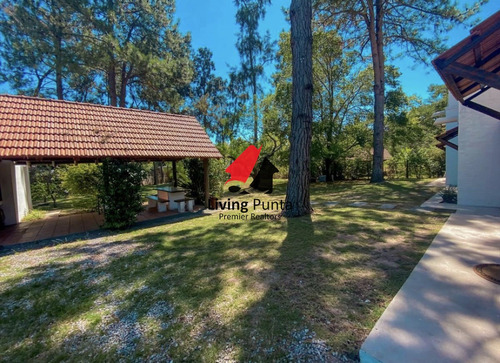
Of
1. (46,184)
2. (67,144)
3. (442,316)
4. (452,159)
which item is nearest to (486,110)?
(442,316)

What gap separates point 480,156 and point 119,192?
37.6ft

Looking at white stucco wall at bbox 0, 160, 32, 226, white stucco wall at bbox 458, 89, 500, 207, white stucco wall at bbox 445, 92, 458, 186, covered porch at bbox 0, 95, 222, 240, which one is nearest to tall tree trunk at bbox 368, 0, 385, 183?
white stucco wall at bbox 445, 92, 458, 186

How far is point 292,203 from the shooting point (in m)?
7.23

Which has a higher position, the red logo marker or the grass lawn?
the red logo marker

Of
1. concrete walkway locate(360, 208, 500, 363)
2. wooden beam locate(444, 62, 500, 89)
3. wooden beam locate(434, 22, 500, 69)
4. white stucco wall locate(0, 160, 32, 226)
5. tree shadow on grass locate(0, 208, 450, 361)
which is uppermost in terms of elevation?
wooden beam locate(434, 22, 500, 69)

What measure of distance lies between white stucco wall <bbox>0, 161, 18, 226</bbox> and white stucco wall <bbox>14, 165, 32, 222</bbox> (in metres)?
0.27

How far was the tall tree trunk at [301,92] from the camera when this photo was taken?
6625 mm

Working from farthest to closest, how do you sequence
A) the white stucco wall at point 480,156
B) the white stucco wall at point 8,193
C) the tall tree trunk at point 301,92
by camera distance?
the white stucco wall at point 8,193
the white stucco wall at point 480,156
the tall tree trunk at point 301,92

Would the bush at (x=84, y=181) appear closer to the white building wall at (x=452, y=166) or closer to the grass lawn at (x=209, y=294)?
the grass lawn at (x=209, y=294)

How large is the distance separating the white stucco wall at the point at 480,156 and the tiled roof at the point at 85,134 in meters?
8.69

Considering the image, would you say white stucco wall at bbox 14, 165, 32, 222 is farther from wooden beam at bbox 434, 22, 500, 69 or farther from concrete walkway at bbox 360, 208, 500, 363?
wooden beam at bbox 434, 22, 500, 69

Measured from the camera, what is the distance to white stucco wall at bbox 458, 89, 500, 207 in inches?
279

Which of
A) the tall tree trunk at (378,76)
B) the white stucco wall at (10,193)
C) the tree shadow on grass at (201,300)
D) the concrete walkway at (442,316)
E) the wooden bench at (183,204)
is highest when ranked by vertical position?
the tall tree trunk at (378,76)

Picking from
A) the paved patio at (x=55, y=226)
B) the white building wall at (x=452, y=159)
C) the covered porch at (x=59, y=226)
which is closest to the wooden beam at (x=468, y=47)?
the covered porch at (x=59, y=226)
